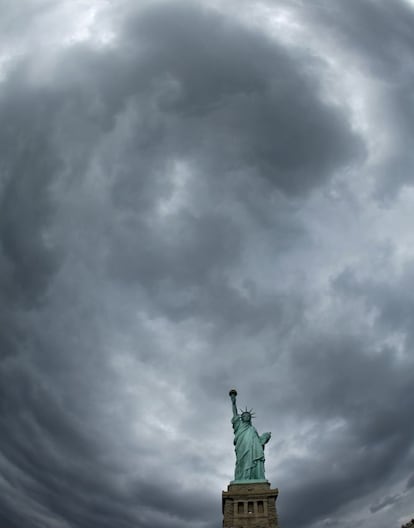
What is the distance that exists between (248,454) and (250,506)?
5.23 metres

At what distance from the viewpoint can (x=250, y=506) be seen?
137 feet

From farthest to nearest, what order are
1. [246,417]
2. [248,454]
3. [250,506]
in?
1. [246,417]
2. [248,454]
3. [250,506]

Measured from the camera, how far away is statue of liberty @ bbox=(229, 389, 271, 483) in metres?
44.8

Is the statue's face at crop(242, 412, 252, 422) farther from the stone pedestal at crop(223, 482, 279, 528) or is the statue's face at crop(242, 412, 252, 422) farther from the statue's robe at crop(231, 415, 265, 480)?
the stone pedestal at crop(223, 482, 279, 528)

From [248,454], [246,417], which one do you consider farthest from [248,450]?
[246,417]

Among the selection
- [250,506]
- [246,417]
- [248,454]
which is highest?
[246,417]

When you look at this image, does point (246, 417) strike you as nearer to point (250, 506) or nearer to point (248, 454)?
point (248, 454)

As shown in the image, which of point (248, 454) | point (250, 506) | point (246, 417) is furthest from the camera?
point (246, 417)

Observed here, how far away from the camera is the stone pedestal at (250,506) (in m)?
40.5

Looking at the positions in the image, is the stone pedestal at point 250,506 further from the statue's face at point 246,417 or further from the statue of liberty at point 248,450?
the statue's face at point 246,417

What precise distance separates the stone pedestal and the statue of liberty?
1170 mm

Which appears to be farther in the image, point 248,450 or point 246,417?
point 246,417

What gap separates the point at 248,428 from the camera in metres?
49.1

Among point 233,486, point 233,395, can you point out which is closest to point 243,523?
point 233,486
